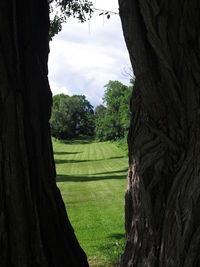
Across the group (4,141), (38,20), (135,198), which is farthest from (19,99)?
(135,198)

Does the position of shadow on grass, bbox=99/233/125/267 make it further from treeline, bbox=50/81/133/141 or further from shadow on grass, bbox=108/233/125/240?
treeline, bbox=50/81/133/141

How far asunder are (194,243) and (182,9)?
69.6 inches

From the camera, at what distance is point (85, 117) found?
328ft

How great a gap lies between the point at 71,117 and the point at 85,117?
783 centimetres

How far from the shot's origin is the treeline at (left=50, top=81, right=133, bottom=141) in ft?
199

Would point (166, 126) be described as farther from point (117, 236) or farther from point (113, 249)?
point (117, 236)

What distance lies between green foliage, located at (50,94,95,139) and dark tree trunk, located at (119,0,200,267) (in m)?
80.8

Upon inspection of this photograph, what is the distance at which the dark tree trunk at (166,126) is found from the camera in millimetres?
3037

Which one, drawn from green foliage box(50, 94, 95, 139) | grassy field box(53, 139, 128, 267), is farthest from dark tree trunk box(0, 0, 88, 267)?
green foliage box(50, 94, 95, 139)

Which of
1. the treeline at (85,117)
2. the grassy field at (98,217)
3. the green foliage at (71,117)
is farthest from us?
the green foliage at (71,117)

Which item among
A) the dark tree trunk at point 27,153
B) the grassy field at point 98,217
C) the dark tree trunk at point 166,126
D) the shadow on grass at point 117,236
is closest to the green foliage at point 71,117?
the grassy field at point 98,217

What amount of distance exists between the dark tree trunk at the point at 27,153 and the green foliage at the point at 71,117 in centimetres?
8008

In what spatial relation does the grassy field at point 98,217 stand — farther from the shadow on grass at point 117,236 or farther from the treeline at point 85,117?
the treeline at point 85,117

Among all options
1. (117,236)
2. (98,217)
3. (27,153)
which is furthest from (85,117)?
(27,153)
